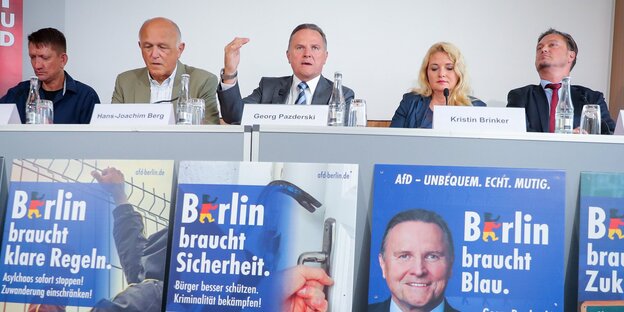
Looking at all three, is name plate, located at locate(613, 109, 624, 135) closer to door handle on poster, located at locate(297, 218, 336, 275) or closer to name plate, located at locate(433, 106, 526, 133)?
name plate, located at locate(433, 106, 526, 133)

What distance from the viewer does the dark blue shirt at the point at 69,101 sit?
10.9 feet

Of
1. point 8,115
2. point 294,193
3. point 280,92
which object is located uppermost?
point 280,92

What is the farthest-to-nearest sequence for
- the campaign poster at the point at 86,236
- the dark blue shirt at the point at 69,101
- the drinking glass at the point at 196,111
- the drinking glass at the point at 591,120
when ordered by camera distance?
the dark blue shirt at the point at 69,101, the drinking glass at the point at 196,111, the drinking glass at the point at 591,120, the campaign poster at the point at 86,236

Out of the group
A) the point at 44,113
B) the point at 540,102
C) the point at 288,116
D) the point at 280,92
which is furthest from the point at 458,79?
the point at 44,113

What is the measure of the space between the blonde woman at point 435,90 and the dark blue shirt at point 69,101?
1429 millimetres

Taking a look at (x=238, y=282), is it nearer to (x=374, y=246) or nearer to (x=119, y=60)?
(x=374, y=246)

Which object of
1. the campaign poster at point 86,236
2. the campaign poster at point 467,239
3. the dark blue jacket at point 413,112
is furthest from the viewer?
the dark blue jacket at point 413,112

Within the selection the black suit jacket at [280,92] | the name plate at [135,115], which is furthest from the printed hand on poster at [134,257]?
the black suit jacket at [280,92]

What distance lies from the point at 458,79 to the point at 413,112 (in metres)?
0.28

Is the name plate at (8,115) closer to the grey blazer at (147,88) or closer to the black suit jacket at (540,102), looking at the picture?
the grey blazer at (147,88)

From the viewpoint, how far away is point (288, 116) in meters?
2.23

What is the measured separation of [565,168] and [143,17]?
2874 millimetres

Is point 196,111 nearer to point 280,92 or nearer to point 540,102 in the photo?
point 280,92

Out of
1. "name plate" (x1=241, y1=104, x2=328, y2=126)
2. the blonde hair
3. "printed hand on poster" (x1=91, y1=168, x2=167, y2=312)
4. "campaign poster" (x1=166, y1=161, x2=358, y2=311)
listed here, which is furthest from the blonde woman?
"printed hand on poster" (x1=91, y1=168, x2=167, y2=312)
